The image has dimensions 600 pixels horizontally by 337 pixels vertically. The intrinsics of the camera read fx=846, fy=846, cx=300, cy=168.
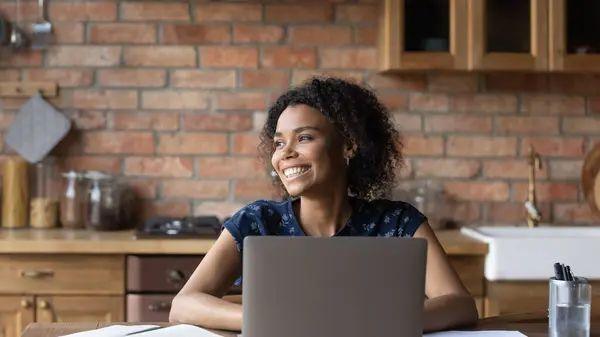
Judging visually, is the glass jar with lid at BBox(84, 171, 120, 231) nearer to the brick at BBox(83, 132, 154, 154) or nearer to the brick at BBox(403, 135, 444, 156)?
the brick at BBox(83, 132, 154, 154)

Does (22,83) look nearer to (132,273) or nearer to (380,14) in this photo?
(132,273)

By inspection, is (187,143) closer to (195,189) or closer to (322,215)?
(195,189)

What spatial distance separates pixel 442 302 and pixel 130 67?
1.99 meters

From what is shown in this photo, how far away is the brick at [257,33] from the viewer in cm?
326

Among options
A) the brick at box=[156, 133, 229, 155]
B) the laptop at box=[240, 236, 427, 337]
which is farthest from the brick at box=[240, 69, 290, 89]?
the laptop at box=[240, 236, 427, 337]

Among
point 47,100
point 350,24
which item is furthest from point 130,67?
point 350,24

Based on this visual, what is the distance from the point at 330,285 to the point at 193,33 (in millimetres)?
2244

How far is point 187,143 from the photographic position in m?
3.26

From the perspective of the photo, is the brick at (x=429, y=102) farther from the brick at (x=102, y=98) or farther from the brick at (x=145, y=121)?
the brick at (x=102, y=98)

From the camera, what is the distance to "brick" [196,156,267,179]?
3.27 m

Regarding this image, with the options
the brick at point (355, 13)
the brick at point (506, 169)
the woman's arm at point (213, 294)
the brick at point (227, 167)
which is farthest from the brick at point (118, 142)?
the woman's arm at point (213, 294)

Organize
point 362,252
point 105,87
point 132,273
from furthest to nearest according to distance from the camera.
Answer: point 105,87, point 132,273, point 362,252

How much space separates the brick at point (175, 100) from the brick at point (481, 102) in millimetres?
986

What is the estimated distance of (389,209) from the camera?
6.70 ft
